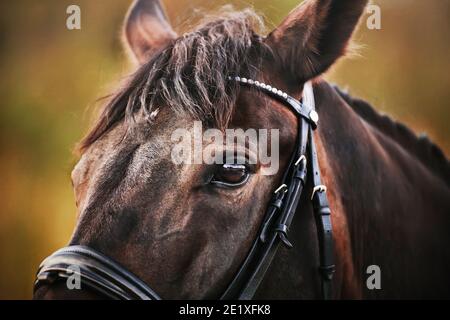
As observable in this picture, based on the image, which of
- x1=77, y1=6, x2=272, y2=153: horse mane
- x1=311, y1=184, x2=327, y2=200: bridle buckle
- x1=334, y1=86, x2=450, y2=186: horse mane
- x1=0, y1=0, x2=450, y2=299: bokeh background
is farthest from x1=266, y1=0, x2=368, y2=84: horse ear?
x1=0, y1=0, x2=450, y2=299: bokeh background

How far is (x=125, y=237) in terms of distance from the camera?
143 centimetres

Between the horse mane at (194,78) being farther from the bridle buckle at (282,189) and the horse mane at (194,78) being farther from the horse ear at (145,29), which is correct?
the horse ear at (145,29)

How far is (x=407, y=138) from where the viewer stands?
8.45ft

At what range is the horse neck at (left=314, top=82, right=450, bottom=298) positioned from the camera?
1.93 meters

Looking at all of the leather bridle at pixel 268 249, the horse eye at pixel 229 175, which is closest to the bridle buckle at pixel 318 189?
the leather bridle at pixel 268 249

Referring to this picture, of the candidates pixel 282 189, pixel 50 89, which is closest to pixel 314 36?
pixel 282 189

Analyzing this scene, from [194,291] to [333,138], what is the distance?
38.4 inches

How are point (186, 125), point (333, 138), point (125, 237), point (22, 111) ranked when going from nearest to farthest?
point (125, 237), point (186, 125), point (333, 138), point (22, 111)

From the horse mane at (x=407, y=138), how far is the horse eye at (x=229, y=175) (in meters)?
1.08

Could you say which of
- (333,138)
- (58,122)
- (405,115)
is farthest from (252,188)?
(58,122)

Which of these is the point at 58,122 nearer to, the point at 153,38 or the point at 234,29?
the point at 153,38

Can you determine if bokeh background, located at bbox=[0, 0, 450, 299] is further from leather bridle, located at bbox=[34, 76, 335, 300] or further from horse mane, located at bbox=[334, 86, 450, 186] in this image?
leather bridle, located at bbox=[34, 76, 335, 300]

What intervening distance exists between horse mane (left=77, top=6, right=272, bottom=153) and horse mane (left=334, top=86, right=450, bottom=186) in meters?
0.82

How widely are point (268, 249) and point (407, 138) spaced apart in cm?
141
